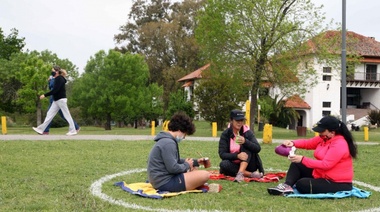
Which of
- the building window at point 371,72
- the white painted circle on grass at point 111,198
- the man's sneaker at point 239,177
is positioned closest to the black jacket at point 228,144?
the man's sneaker at point 239,177

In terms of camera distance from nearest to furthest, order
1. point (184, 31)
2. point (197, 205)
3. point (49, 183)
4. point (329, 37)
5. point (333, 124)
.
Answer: point (197, 205) → point (333, 124) → point (49, 183) → point (329, 37) → point (184, 31)

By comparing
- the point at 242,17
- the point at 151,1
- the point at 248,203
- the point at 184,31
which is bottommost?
the point at 248,203

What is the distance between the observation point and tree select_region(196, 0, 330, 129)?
2612 centimetres

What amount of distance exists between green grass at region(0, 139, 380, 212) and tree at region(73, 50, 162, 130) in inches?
1167

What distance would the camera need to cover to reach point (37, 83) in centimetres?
3981

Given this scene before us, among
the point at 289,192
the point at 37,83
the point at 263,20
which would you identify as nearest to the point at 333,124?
the point at 289,192

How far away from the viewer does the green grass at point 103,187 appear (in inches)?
240

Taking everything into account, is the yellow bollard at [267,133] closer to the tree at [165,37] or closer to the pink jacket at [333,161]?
the pink jacket at [333,161]

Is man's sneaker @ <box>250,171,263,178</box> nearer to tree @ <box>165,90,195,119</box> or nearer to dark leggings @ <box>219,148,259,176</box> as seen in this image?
dark leggings @ <box>219,148,259,176</box>

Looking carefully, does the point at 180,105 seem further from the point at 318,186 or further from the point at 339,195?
the point at 339,195

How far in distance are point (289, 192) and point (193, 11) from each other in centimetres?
5262

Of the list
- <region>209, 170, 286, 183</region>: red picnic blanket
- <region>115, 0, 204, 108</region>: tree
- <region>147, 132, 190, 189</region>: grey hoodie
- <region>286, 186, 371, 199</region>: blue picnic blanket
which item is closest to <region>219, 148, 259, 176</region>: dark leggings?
<region>209, 170, 286, 183</region>: red picnic blanket

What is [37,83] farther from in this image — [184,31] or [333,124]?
[333,124]

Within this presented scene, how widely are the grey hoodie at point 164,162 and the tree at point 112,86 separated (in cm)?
3524
